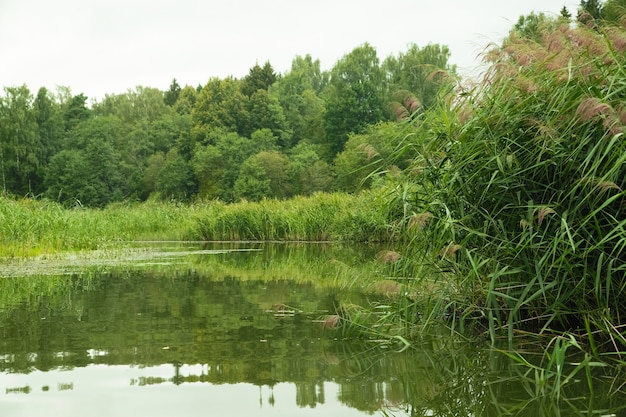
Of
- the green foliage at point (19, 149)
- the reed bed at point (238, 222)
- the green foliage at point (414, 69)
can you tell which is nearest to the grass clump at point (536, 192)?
the reed bed at point (238, 222)

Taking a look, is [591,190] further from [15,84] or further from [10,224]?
[15,84]

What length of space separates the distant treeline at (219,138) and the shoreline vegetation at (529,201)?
36619mm

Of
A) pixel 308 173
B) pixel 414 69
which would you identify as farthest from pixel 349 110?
pixel 308 173

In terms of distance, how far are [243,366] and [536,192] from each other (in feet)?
6.84

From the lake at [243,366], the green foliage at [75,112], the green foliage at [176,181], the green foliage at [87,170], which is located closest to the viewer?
the lake at [243,366]

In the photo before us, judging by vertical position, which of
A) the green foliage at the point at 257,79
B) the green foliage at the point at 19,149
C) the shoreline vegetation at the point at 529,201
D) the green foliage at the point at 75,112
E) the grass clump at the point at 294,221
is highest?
the green foliage at the point at 257,79

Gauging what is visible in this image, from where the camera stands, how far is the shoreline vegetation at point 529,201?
3.98 m

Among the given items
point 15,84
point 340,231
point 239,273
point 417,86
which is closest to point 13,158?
point 15,84

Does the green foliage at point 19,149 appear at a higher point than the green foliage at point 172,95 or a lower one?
lower

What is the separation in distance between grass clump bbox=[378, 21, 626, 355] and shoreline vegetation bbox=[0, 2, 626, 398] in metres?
0.01

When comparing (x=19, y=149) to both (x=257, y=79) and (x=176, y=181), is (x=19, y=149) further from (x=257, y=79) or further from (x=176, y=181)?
(x=257, y=79)

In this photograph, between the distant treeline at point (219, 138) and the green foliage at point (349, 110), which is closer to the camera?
the distant treeline at point (219, 138)

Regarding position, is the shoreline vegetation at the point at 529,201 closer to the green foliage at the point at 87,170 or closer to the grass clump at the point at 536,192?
the grass clump at the point at 536,192

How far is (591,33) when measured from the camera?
4.63m
